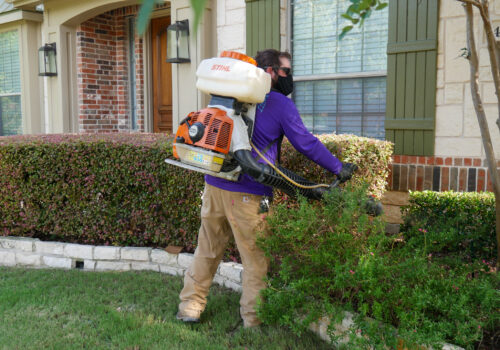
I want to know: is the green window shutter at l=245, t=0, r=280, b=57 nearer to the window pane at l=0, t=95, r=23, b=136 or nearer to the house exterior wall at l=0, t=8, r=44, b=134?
the house exterior wall at l=0, t=8, r=44, b=134

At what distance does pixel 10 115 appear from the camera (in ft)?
32.2

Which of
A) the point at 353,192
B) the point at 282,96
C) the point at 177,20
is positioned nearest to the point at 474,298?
the point at 353,192

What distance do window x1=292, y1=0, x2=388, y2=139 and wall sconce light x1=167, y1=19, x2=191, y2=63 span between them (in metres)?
1.50

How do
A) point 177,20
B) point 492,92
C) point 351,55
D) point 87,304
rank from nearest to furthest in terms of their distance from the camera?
point 87,304
point 492,92
point 351,55
point 177,20

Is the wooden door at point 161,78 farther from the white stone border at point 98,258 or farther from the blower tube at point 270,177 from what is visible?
the blower tube at point 270,177

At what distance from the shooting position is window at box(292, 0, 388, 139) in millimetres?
5277

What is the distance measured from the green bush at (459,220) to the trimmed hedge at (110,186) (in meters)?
0.48

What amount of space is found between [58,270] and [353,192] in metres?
3.20

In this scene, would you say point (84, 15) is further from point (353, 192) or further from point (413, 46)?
point (353, 192)

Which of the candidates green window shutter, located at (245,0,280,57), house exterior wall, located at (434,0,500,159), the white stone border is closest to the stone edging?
the white stone border

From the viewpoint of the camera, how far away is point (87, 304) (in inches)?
153

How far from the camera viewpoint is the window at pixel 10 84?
9438 mm

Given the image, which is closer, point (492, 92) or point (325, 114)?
point (492, 92)

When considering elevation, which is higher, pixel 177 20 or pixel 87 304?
pixel 177 20
